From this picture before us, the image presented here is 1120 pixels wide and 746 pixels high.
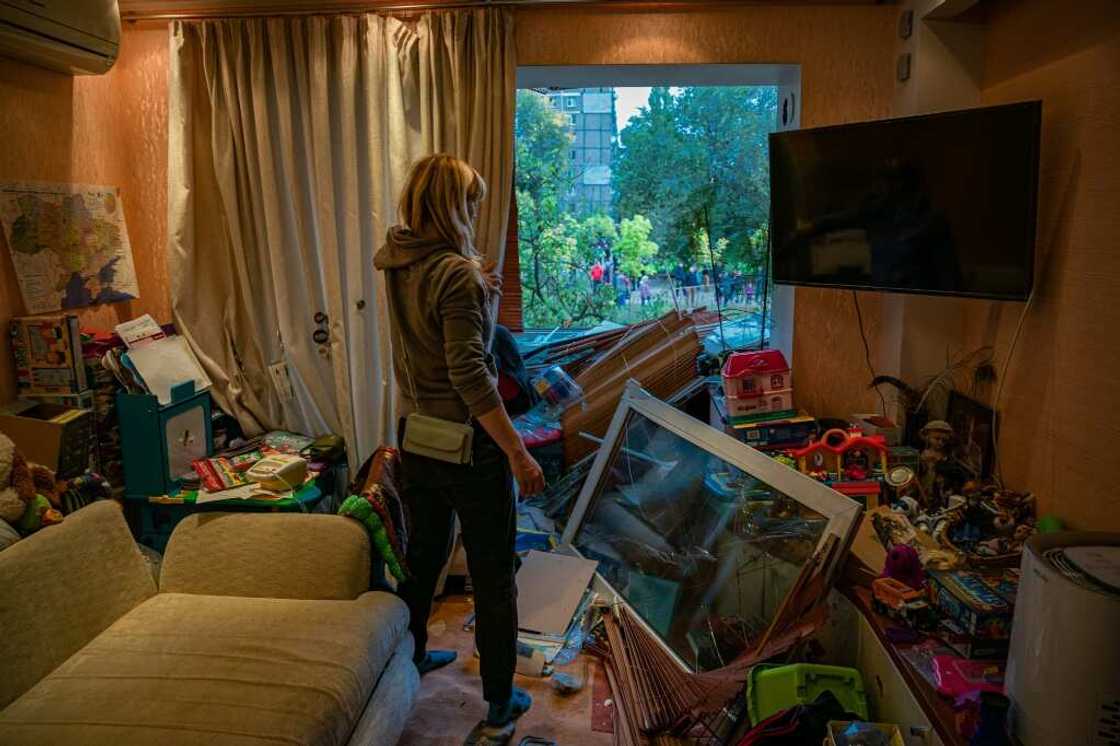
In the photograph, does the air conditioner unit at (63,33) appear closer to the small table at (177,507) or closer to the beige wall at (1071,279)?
the small table at (177,507)

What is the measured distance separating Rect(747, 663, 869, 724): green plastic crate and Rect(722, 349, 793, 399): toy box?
1.06 m

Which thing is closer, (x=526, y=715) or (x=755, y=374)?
(x=526, y=715)

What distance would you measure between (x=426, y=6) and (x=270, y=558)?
1921mm

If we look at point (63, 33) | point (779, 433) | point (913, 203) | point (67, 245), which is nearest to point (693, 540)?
point (779, 433)

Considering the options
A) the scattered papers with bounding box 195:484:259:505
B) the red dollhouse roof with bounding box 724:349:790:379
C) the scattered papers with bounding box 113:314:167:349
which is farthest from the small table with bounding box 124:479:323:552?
the red dollhouse roof with bounding box 724:349:790:379

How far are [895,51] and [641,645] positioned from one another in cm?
219

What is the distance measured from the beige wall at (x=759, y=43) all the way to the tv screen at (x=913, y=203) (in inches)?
13.7

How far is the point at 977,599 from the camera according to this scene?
160 cm

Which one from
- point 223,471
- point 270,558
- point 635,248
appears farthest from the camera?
point 635,248

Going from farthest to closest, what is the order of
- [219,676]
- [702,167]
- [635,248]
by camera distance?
[635,248], [702,167], [219,676]

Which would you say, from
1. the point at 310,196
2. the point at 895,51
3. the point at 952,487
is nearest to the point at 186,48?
the point at 310,196

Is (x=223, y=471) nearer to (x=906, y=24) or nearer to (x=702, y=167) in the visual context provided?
(x=702, y=167)

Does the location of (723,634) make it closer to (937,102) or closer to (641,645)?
(641,645)

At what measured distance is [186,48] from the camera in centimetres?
269
